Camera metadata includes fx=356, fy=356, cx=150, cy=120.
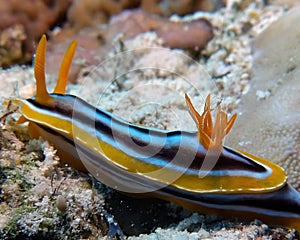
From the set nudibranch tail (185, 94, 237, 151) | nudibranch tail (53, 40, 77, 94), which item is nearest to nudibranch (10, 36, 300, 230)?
nudibranch tail (185, 94, 237, 151)

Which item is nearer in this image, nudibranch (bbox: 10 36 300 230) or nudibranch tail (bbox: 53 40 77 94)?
nudibranch (bbox: 10 36 300 230)

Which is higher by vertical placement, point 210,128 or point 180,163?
point 210,128

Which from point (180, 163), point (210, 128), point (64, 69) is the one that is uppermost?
point (64, 69)

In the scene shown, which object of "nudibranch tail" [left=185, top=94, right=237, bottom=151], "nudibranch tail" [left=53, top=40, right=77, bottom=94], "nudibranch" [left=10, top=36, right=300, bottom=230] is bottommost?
"nudibranch" [left=10, top=36, right=300, bottom=230]

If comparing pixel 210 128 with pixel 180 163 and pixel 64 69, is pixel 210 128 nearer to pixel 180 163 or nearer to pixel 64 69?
pixel 180 163

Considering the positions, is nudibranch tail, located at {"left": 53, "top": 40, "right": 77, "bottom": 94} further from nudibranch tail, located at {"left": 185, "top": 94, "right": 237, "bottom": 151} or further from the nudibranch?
nudibranch tail, located at {"left": 185, "top": 94, "right": 237, "bottom": 151}

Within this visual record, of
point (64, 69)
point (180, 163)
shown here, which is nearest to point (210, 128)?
point (180, 163)

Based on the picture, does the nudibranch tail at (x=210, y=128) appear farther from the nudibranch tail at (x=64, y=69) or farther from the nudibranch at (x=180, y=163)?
the nudibranch tail at (x=64, y=69)

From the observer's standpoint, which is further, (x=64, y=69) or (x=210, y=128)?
(x=64, y=69)

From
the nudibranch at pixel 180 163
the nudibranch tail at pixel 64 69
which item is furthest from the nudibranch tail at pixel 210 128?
the nudibranch tail at pixel 64 69
